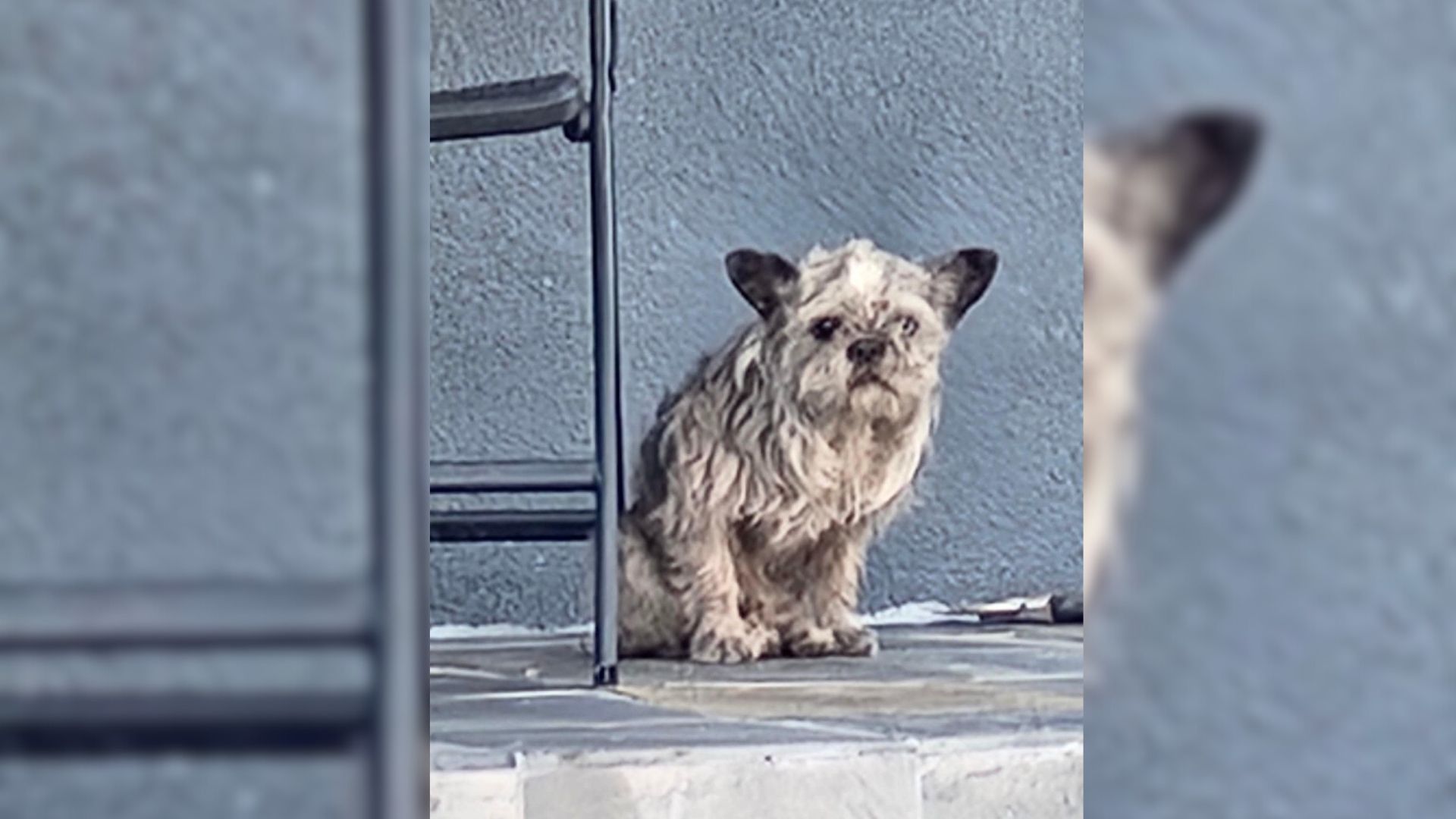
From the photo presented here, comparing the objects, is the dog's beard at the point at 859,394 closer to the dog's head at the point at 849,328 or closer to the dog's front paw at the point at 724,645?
the dog's head at the point at 849,328

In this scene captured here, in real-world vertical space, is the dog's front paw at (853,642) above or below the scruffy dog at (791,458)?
below

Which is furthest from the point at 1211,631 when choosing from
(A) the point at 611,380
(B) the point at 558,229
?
(B) the point at 558,229

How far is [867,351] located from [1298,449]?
195 cm

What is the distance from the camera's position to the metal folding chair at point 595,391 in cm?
214

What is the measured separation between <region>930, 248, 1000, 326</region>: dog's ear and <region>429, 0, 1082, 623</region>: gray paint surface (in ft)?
1.79

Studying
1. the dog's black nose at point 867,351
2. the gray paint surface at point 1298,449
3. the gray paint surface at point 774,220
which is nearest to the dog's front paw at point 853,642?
→ the dog's black nose at point 867,351

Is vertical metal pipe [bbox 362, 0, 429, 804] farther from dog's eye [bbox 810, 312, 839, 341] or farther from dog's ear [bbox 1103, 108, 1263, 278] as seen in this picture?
dog's eye [bbox 810, 312, 839, 341]

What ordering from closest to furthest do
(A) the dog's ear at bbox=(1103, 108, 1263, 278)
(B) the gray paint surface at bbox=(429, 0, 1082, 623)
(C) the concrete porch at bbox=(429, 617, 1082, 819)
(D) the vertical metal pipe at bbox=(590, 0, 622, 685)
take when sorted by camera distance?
(A) the dog's ear at bbox=(1103, 108, 1263, 278) → (C) the concrete porch at bbox=(429, 617, 1082, 819) → (D) the vertical metal pipe at bbox=(590, 0, 622, 685) → (B) the gray paint surface at bbox=(429, 0, 1082, 623)

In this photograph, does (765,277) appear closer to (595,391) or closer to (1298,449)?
(595,391)

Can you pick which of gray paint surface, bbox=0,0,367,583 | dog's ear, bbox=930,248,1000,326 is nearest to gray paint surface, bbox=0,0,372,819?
gray paint surface, bbox=0,0,367,583

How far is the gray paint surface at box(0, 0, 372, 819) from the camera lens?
1.49ft

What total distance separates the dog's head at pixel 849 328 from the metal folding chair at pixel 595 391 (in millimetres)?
321

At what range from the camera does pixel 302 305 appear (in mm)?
456

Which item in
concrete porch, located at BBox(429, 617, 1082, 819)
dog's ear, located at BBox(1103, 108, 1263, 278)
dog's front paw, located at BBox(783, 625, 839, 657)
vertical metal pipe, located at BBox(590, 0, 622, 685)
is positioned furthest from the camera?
dog's front paw, located at BBox(783, 625, 839, 657)
